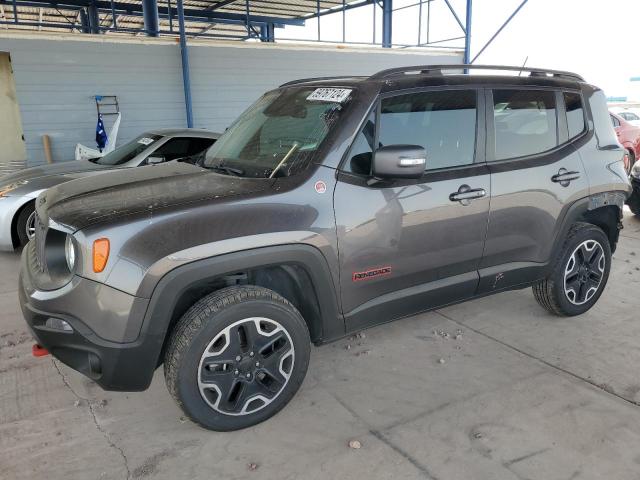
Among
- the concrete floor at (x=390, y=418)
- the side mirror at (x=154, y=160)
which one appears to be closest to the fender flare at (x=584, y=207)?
the concrete floor at (x=390, y=418)

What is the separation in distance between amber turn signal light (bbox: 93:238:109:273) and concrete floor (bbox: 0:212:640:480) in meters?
1.00

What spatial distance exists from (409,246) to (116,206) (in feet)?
5.28

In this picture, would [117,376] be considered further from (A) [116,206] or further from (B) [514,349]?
(B) [514,349]

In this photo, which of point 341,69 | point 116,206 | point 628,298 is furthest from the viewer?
point 341,69

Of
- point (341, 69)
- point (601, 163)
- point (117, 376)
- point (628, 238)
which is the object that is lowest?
point (628, 238)

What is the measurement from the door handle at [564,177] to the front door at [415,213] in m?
0.65

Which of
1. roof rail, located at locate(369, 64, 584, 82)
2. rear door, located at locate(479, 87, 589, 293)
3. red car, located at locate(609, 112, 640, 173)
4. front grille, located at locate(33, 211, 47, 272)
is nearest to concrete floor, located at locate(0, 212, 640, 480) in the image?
rear door, located at locate(479, 87, 589, 293)

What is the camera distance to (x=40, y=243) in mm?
2807

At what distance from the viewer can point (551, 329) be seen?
400 centimetres

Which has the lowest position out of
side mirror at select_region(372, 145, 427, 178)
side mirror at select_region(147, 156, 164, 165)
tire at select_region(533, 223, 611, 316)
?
tire at select_region(533, 223, 611, 316)

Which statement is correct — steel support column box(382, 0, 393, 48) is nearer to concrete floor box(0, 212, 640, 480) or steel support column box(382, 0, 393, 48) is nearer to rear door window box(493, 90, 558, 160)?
rear door window box(493, 90, 558, 160)

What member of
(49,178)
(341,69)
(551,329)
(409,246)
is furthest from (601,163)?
(341,69)

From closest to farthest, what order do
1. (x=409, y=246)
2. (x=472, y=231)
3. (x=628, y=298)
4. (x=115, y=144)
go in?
(x=409, y=246) → (x=472, y=231) → (x=628, y=298) → (x=115, y=144)

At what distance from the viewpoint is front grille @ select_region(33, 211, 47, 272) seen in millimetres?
2691
